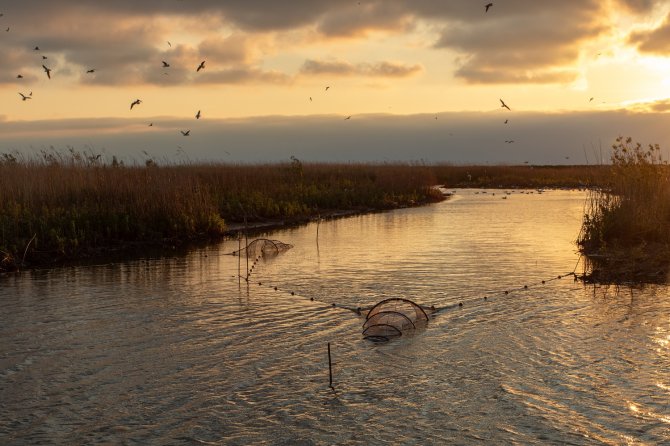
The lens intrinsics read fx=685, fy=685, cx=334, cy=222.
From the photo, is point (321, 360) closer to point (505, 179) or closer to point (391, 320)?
point (391, 320)

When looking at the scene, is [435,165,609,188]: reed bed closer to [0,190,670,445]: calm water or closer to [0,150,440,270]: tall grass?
[0,150,440,270]: tall grass

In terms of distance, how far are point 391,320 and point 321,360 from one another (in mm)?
1724

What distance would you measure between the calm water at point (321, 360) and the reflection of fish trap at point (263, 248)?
207 centimetres

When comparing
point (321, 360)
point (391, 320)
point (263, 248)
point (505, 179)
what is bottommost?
point (321, 360)

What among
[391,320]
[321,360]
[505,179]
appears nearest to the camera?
[321,360]

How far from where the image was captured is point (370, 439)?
6.28 m

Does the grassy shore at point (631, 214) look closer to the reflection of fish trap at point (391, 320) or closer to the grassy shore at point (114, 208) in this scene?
the grassy shore at point (114, 208)

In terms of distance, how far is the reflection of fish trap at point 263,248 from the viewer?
17.8 meters

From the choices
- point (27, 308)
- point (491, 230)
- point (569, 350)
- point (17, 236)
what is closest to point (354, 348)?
point (569, 350)

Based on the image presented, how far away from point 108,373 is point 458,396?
412 cm

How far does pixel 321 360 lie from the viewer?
339 inches

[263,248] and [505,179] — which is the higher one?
[505,179]

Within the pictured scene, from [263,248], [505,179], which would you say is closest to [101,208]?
[263,248]

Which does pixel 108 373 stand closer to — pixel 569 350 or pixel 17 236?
pixel 569 350
